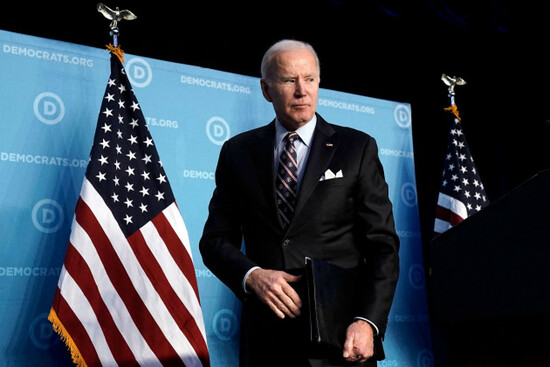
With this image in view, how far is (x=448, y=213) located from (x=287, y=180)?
7.97ft

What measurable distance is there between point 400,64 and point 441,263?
3815mm

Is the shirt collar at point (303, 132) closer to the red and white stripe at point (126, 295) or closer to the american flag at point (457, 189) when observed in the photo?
the red and white stripe at point (126, 295)

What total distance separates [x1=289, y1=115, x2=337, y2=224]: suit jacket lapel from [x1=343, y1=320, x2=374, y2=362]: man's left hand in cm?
37

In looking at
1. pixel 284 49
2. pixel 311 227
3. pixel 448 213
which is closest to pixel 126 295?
pixel 311 227

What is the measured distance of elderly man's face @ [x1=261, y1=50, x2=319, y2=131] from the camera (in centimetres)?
214

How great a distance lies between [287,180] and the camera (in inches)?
81.5

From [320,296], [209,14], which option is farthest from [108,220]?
[209,14]

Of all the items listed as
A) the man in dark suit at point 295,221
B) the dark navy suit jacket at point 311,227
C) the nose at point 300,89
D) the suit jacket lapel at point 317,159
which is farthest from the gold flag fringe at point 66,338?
the nose at point 300,89

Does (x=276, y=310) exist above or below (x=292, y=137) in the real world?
below

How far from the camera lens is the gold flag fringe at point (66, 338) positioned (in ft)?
8.95

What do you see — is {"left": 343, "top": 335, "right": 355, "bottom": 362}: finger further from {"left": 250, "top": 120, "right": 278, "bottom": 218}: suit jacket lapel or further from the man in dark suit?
{"left": 250, "top": 120, "right": 278, "bottom": 218}: suit jacket lapel

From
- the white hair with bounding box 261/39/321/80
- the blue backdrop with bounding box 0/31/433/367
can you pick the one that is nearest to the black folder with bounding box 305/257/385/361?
the white hair with bounding box 261/39/321/80

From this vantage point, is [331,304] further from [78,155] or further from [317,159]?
[78,155]

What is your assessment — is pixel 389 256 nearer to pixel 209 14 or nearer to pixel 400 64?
pixel 209 14
